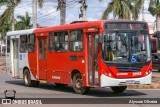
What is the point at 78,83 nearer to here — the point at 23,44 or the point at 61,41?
the point at 61,41

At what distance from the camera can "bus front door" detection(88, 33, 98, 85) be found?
16859 mm

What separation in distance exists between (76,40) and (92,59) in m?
1.35

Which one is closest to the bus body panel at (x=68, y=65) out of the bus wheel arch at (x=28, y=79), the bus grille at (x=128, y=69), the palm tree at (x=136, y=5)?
the bus grille at (x=128, y=69)

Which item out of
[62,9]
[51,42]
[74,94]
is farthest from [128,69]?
[62,9]

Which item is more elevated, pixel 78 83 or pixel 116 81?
pixel 116 81

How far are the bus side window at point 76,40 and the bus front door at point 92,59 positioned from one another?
1.86ft

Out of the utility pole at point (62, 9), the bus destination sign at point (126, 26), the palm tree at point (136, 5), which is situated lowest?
the bus destination sign at point (126, 26)

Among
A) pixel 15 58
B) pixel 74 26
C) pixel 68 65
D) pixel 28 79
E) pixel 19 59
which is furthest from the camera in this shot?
pixel 15 58

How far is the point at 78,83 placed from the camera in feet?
58.7

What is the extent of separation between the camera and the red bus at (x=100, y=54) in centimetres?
1650

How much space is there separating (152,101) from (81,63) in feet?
12.2

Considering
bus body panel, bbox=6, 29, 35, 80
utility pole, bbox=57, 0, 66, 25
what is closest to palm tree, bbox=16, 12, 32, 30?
utility pole, bbox=57, 0, 66, 25

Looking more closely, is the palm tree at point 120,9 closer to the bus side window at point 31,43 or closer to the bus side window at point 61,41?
the bus side window at point 31,43

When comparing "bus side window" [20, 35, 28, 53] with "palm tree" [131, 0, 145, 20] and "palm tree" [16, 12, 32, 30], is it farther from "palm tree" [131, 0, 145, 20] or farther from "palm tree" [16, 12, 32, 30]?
"palm tree" [16, 12, 32, 30]
